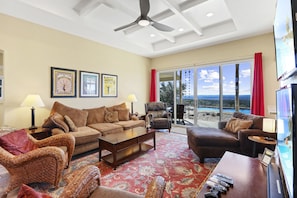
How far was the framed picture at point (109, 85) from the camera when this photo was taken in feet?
15.6

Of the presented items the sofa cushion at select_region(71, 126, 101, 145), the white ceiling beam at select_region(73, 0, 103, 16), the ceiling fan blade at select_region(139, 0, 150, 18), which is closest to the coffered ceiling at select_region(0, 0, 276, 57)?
the white ceiling beam at select_region(73, 0, 103, 16)

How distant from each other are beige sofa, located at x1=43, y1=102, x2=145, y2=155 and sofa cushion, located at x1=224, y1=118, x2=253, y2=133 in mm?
2332

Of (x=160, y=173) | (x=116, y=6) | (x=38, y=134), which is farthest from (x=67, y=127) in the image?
(x=116, y=6)

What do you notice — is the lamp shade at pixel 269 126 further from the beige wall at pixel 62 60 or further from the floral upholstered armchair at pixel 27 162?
the floral upholstered armchair at pixel 27 162

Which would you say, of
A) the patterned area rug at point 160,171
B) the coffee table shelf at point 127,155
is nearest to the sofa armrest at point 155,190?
the patterned area rug at point 160,171

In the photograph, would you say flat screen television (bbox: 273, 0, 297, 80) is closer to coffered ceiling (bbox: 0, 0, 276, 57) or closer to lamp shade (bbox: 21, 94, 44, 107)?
coffered ceiling (bbox: 0, 0, 276, 57)

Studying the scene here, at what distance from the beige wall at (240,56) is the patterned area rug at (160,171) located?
8.96 feet

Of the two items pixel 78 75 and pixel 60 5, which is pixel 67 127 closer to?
pixel 78 75

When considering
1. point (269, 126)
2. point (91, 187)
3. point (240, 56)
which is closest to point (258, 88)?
point (240, 56)

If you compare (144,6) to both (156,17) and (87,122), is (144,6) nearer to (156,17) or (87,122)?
(156,17)

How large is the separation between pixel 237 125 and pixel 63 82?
13.9 feet

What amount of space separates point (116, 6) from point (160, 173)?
3174 millimetres

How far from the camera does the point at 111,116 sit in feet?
14.2

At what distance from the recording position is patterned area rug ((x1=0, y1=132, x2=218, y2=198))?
201cm
